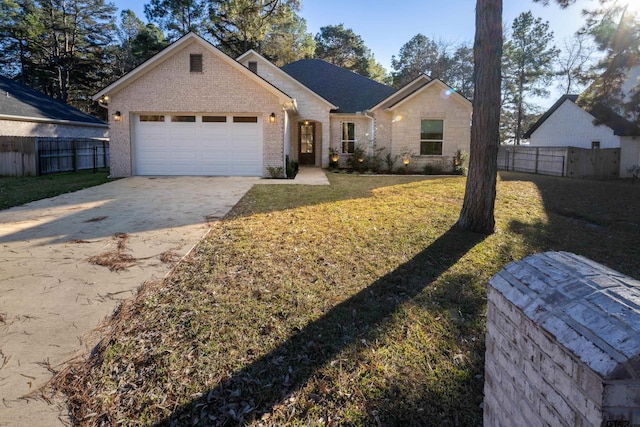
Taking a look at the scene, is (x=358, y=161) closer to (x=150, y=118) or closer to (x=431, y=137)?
(x=431, y=137)

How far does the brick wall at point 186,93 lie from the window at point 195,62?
4.3 inches

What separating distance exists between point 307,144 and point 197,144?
783 cm

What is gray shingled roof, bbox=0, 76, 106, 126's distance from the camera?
60.3ft

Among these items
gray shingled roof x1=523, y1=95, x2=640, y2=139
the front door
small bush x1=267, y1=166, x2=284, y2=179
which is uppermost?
gray shingled roof x1=523, y1=95, x2=640, y2=139

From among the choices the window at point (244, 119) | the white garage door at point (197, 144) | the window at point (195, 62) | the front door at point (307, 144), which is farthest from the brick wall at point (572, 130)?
the window at point (195, 62)

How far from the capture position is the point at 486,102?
5980 millimetres

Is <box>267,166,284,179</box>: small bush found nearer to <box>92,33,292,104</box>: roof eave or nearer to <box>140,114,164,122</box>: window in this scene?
<box>92,33,292,104</box>: roof eave

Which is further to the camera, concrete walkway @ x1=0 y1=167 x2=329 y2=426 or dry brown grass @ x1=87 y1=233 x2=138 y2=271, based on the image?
dry brown grass @ x1=87 y1=233 x2=138 y2=271

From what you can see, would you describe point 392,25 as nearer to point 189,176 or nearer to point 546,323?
point 189,176

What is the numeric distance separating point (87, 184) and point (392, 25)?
17.5m

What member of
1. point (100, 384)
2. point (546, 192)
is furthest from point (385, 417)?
point (546, 192)

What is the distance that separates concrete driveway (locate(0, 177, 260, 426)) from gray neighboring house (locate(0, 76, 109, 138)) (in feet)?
40.2

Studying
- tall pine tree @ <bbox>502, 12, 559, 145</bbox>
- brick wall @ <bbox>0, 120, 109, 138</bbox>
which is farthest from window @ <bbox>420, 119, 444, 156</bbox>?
tall pine tree @ <bbox>502, 12, 559, 145</bbox>

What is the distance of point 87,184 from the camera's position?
12.4 meters
